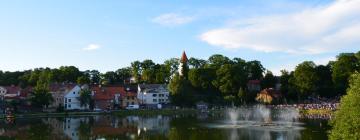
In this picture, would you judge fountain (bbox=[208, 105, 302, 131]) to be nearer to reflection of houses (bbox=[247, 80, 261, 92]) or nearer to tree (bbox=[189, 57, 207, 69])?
reflection of houses (bbox=[247, 80, 261, 92])

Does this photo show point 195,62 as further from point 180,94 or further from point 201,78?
point 180,94

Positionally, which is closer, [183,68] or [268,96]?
[268,96]

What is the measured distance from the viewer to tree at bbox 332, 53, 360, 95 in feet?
294

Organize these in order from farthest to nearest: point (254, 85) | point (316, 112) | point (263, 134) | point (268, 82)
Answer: point (268, 82), point (254, 85), point (316, 112), point (263, 134)

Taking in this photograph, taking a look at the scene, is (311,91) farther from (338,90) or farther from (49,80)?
(49,80)

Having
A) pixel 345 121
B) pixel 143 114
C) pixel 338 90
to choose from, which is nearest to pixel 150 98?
pixel 143 114

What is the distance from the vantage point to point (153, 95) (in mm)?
97062

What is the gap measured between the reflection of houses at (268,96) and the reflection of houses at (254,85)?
363cm

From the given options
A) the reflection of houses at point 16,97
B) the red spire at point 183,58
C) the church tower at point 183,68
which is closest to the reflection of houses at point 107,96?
the reflection of houses at point 16,97

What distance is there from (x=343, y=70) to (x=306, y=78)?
678cm

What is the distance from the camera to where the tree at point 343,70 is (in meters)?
89.8

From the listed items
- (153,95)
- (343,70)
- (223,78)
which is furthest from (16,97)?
(343,70)

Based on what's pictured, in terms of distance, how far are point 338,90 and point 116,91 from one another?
1586 inches

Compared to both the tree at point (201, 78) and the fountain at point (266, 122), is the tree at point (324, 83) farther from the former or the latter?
the tree at point (201, 78)
